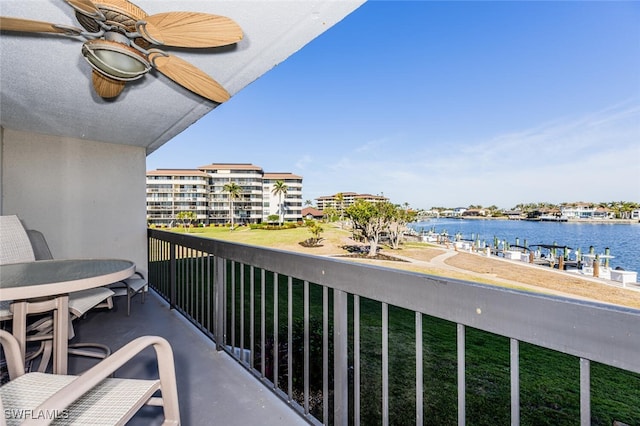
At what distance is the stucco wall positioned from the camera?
11.2 ft

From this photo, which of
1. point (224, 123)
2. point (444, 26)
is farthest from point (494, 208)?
point (224, 123)

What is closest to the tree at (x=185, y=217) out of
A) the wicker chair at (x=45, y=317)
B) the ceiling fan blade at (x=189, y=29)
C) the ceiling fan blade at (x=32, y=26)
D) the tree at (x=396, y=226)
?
the tree at (x=396, y=226)

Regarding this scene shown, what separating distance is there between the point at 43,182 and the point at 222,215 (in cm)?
4083

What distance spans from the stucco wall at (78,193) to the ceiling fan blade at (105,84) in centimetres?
225

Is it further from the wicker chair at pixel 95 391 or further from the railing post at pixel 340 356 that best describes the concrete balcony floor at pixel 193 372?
the wicker chair at pixel 95 391

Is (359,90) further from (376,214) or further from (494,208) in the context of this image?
(494,208)

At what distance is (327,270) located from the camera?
1.28m

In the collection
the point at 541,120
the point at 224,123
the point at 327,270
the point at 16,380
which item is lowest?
the point at 16,380

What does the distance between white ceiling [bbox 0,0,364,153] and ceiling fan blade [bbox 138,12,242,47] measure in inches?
6.0

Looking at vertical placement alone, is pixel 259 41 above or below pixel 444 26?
below

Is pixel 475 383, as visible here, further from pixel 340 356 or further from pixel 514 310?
pixel 514 310

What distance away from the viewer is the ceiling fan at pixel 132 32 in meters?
1.28

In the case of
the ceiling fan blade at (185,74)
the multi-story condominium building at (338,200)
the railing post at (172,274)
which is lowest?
the railing post at (172,274)

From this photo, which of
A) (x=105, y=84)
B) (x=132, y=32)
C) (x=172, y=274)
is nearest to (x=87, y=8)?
(x=132, y=32)
